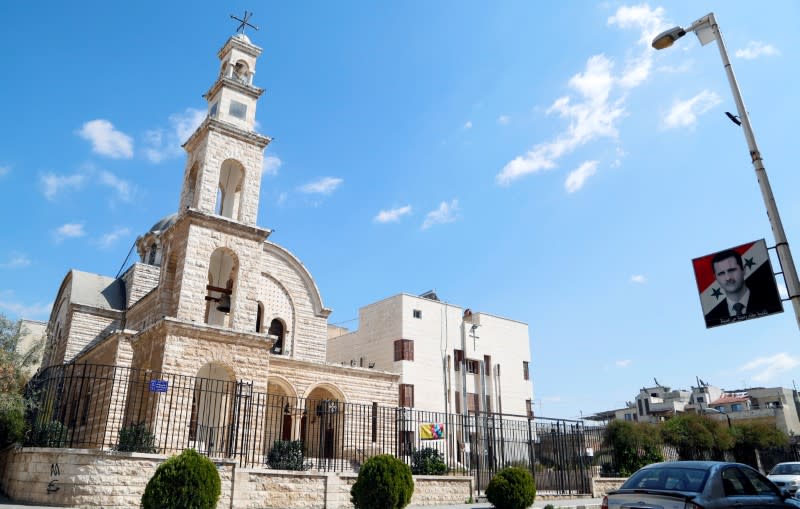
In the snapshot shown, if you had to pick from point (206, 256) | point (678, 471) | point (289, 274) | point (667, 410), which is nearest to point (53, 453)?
point (206, 256)

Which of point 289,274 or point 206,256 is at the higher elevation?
point 289,274

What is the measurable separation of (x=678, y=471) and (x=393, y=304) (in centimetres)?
2648

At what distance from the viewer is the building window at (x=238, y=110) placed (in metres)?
20.2

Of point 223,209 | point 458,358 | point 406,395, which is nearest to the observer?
point 223,209

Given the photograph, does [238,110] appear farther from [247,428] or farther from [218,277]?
[247,428]

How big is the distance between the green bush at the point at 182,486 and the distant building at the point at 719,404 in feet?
138

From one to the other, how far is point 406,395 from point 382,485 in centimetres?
1997

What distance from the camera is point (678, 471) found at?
7.34 m

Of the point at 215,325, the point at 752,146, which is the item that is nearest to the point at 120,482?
the point at 215,325

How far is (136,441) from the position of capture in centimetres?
1290

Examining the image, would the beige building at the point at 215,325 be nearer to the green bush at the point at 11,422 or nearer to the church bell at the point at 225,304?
the church bell at the point at 225,304

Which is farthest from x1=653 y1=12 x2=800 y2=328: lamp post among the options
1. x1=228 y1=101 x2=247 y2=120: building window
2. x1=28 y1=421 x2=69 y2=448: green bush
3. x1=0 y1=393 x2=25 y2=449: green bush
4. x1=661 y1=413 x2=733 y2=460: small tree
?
x1=661 y1=413 x2=733 y2=460: small tree

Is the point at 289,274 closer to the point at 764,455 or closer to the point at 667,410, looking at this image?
the point at 764,455

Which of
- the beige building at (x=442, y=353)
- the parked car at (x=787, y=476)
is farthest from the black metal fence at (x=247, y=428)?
the beige building at (x=442, y=353)
